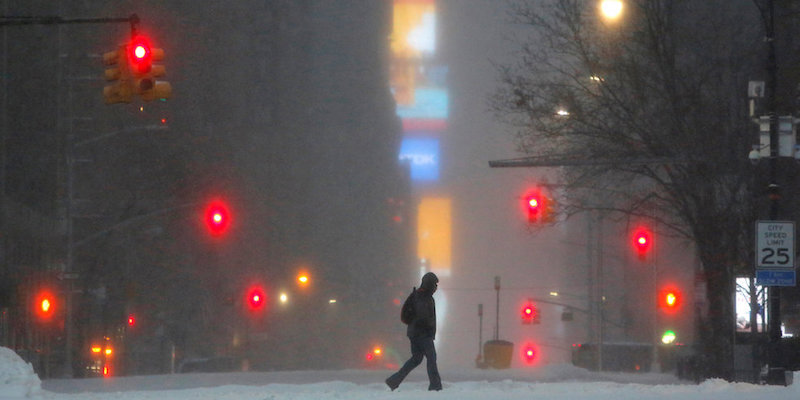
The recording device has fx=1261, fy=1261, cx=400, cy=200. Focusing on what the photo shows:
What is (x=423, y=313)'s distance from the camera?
57.6 feet

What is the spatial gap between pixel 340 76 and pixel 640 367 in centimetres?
13584

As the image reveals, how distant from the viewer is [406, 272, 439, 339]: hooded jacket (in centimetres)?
1745

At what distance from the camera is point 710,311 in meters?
31.3

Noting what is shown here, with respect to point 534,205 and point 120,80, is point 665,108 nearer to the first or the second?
point 534,205

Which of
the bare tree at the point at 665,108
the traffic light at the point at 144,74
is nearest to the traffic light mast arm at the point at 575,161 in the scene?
the bare tree at the point at 665,108

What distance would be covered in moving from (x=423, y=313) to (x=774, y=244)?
6265 mm

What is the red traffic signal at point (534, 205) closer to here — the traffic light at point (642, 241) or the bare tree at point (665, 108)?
the bare tree at point (665, 108)

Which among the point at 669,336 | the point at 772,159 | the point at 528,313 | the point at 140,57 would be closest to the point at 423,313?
the point at 140,57

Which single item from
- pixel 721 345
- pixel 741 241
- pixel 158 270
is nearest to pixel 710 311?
pixel 721 345

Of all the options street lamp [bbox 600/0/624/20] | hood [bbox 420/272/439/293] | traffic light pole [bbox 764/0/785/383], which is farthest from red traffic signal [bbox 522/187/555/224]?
hood [bbox 420/272/439/293]

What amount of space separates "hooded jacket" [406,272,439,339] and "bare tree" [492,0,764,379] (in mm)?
12136

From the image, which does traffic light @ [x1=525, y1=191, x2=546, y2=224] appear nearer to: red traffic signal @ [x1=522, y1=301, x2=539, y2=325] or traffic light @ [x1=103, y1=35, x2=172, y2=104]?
traffic light @ [x1=103, y1=35, x2=172, y2=104]

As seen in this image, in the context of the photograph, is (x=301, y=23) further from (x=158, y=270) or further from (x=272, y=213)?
(x=158, y=270)

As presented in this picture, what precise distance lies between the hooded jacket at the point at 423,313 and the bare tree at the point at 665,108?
39.8 feet
